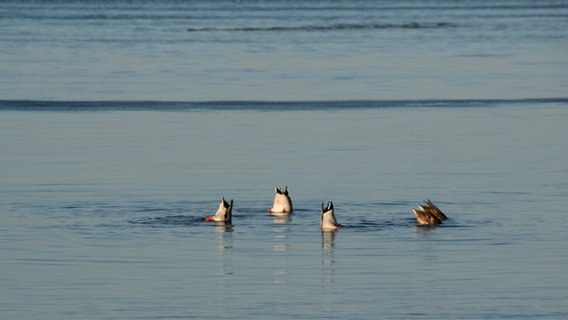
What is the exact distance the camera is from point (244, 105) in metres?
33.7

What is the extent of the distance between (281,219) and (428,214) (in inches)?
68.0

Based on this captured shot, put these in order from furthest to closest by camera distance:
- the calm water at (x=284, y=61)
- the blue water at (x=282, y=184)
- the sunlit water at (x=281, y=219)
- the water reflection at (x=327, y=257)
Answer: the calm water at (x=284, y=61) → the water reflection at (x=327, y=257) → the blue water at (x=282, y=184) → the sunlit water at (x=281, y=219)

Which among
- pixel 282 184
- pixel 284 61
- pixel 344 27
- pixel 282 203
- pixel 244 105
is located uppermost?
pixel 344 27

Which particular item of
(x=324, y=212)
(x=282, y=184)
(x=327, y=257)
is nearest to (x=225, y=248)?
(x=327, y=257)

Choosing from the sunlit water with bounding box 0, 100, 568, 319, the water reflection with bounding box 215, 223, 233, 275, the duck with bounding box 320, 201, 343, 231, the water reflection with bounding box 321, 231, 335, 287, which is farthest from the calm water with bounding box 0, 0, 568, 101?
the water reflection with bounding box 321, 231, 335, 287

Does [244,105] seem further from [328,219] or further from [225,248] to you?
[225,248]

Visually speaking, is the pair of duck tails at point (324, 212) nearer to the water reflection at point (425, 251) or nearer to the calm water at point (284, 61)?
the water reflection at point (425, 251)

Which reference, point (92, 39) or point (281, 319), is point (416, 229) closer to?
point (281, 319)

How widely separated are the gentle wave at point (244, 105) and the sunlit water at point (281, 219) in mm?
1619

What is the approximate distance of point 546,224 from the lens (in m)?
18.3

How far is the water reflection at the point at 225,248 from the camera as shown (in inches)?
619

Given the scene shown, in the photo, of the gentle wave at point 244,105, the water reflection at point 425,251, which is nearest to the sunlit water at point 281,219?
the water reflection at point 425,251

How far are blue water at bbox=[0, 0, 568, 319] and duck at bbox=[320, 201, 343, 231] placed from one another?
16 cm

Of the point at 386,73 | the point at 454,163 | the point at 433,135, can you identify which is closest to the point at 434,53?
the point at 386,73
